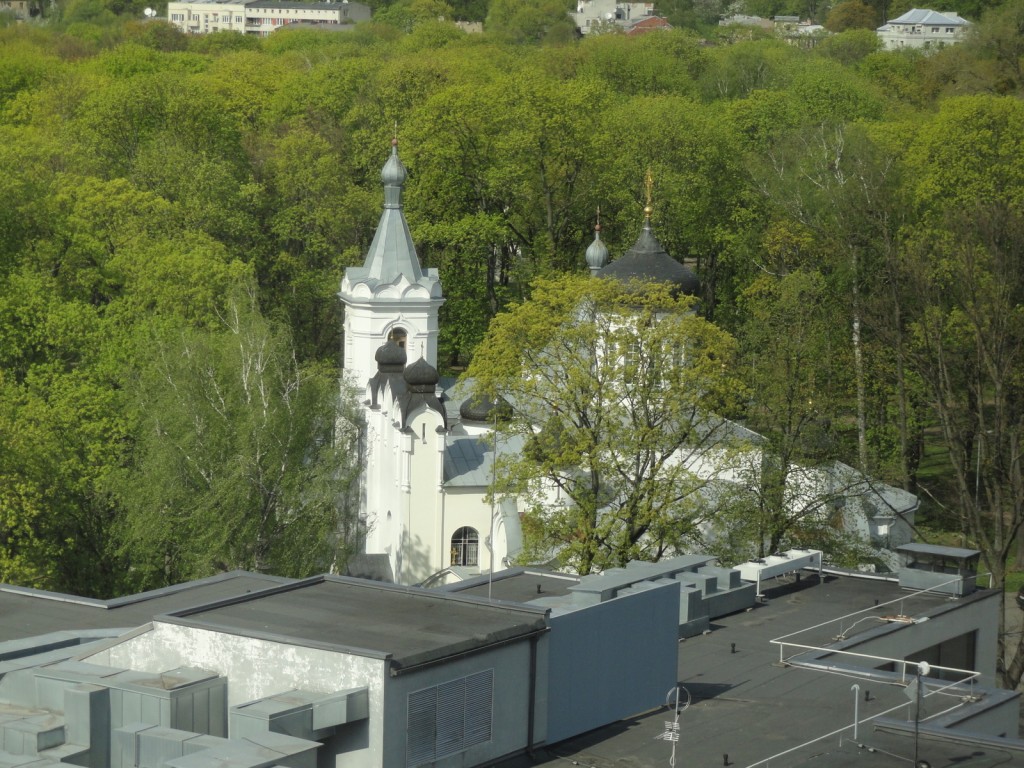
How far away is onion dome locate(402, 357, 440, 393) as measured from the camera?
135ft

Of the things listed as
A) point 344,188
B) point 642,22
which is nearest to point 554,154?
point 344,188

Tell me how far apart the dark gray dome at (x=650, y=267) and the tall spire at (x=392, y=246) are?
179 inches

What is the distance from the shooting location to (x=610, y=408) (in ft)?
113

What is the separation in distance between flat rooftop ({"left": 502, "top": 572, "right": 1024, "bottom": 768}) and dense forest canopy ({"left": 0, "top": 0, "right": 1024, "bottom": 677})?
810 centimetres

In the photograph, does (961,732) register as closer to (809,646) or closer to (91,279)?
(809,646)

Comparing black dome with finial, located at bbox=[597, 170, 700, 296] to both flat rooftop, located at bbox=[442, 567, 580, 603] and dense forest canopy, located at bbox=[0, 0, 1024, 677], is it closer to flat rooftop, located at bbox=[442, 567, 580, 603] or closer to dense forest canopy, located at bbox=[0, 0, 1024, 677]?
dense forest canopy, located at bbox=[0, 0, 1024, 677]

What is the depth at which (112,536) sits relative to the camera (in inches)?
1519

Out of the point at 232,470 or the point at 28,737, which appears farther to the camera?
the point at 232,470

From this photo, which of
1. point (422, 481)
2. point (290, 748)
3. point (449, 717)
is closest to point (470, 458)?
point (422, 481)

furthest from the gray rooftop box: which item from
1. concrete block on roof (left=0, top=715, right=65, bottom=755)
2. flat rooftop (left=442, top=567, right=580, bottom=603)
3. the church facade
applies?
the church facade

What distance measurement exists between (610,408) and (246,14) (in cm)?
15766

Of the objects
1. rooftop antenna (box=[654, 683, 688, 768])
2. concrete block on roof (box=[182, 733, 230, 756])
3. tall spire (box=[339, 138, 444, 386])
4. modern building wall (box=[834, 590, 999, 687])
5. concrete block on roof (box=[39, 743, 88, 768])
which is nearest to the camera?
concrete block on roof (box=[182, 733, 230, 756])

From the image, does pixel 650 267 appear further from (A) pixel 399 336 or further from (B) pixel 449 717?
(B) pixel 449 717

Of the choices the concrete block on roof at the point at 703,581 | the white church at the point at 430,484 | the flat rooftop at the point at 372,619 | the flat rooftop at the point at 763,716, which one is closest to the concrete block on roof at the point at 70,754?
the flat rooftop at the point at 372,619
